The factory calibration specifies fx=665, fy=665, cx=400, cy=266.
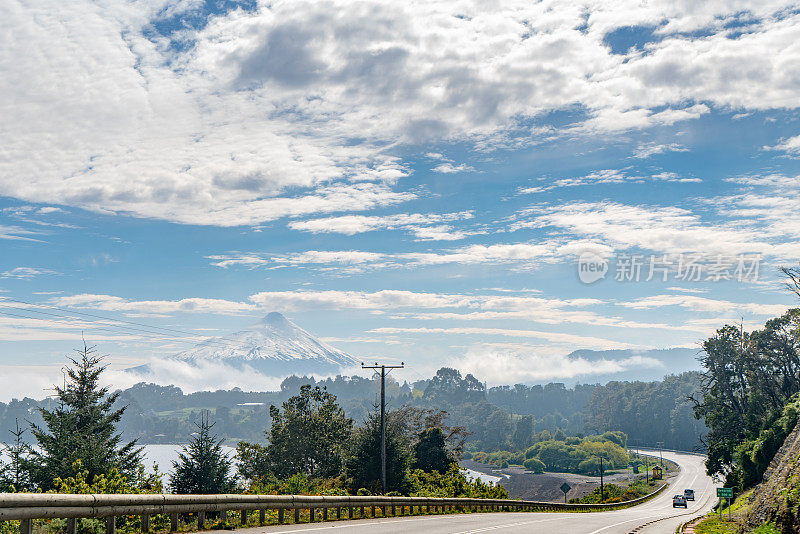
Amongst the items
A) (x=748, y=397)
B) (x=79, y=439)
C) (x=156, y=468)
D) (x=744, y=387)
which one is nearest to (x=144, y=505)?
(x=156, y=468)

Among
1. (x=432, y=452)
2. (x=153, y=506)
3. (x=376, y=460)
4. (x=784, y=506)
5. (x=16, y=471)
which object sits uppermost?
(x=153, y=506)

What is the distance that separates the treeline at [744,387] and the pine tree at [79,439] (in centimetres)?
5679

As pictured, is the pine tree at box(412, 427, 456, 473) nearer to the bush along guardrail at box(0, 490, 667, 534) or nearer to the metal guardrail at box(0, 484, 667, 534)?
the bush along guardrail at box(0, 490, 667, 534)

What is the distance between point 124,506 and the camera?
1230 cm

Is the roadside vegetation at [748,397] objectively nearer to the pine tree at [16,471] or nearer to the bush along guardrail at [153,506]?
the bush along guardrail at [153,506]

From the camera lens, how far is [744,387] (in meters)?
82.9

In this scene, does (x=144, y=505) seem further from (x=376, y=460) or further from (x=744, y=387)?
(x=744, y=387)

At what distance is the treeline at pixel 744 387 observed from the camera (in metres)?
71.5

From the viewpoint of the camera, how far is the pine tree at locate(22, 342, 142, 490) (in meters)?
36.7

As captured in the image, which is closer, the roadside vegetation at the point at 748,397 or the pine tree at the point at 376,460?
the pine tree at the point at 376,460

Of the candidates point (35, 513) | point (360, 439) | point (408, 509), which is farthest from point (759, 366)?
point (35, 513)

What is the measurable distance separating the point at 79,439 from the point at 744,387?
76258mm

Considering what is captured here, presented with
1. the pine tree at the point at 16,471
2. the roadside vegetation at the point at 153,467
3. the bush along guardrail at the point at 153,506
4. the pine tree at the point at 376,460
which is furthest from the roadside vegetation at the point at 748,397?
the pine tree at the point at 16,471

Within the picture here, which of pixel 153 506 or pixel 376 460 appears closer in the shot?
pixel 153 506
